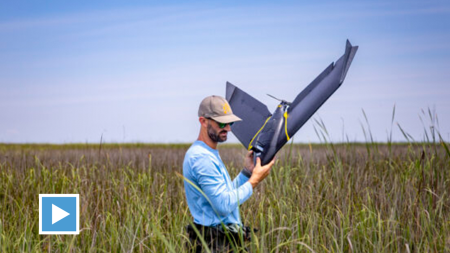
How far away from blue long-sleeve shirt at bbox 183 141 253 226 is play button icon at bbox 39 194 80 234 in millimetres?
1031

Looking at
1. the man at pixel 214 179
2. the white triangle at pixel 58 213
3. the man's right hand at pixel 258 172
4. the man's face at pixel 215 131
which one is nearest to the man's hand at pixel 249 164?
the man at pixel 214 179

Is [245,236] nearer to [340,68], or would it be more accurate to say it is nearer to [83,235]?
[340,68]

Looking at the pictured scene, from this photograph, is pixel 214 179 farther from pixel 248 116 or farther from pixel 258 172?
pixel 248 116

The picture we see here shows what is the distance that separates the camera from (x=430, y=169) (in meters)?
5.21

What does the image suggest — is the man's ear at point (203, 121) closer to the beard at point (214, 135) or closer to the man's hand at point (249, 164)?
the beard at point (214, 135)

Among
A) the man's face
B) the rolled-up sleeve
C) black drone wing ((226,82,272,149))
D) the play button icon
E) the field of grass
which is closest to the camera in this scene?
the rolled-up sleeve

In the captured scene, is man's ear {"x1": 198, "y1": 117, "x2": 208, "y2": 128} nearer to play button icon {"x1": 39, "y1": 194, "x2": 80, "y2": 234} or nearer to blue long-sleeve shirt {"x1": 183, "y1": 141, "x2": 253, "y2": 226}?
blue long-sleeve shirt {"x1": 183, "y1": 141, "x2": 253, "y2": 226}

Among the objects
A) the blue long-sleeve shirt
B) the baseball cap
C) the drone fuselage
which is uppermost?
the baseball cap

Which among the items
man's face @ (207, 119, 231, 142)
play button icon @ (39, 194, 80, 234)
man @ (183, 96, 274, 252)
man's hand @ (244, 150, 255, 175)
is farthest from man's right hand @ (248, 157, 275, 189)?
play button icon @ (39, 194, 80, 234)

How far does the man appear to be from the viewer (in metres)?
2.51

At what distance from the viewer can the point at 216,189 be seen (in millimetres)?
2484

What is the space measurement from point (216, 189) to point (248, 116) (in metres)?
0.69

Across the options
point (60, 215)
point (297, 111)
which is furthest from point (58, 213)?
point (297, 111)

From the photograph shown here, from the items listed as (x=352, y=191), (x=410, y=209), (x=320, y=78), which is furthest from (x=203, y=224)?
(x=352, y=191)
